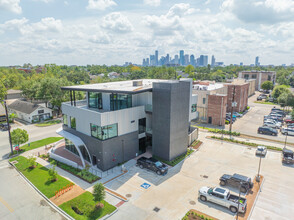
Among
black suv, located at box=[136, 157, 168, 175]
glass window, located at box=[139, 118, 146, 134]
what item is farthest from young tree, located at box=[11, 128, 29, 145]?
black suv, located at box=[136, 157, 168, 175]

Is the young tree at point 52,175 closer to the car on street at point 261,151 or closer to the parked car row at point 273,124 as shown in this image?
the car on street at point 261,151

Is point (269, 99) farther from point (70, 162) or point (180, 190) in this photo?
point (70, 162)

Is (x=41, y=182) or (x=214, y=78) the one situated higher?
(x=214, y=78)

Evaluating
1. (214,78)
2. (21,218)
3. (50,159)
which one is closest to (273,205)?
(21,218)

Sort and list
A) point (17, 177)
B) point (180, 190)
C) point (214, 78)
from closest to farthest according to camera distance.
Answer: point (180, 190) → point (17, 177) → point (214, 78)

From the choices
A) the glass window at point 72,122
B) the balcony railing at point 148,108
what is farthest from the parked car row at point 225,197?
the glass window at point 72,122

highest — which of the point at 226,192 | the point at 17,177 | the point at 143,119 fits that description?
the point at 143,119

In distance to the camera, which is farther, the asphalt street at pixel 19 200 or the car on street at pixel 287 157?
the car on street at pixel 287 157
